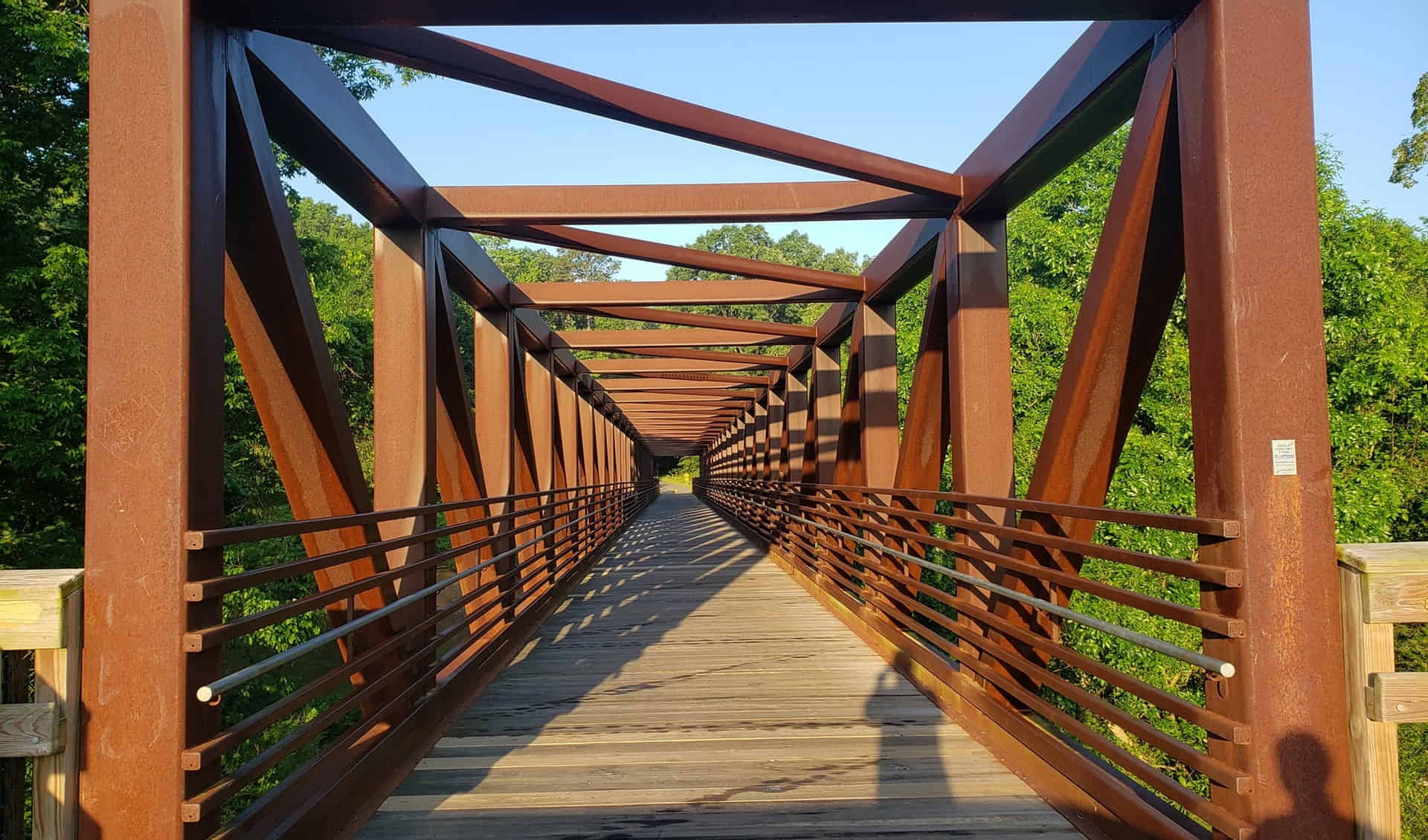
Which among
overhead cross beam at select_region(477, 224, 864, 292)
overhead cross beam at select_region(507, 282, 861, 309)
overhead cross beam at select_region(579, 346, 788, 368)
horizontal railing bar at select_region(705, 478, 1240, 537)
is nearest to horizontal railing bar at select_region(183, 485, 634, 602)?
horizontal railing bar at select_region(705, 478, 1240, 537)

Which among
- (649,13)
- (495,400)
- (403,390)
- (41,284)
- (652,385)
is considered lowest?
(403,390)

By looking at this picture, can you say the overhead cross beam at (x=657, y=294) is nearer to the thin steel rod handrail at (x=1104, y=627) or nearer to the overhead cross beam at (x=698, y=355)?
the overhead cross beam at (x=698, y=355)

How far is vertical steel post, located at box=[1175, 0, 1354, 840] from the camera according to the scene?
8.43 ft

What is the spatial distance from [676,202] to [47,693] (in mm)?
4544

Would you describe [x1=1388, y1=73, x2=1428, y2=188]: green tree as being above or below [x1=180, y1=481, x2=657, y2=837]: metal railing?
above

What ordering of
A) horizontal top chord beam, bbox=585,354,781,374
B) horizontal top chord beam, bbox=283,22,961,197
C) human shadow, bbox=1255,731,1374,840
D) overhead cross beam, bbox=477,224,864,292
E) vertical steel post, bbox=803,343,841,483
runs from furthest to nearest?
horizontal top chord beam, bbox=585,354,781,374 → vertical steel post, bbox=803,343,841,483 → overhead cross beam, bbox=477,224,864,292 → horizontal top chord beam, bbox=283,22,961,197 → human shadow, bbox=1255,731,1374,840

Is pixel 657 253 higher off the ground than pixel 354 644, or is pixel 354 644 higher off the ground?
pixel 657 253

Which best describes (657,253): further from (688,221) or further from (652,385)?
(652,385)

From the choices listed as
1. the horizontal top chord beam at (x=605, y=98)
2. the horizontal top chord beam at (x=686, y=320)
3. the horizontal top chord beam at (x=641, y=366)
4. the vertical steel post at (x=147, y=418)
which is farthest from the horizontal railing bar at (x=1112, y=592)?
the horizontal top chord beam at (x=641, y=366)

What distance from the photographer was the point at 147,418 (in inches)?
105

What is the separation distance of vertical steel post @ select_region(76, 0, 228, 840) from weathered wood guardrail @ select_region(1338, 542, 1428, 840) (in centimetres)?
287

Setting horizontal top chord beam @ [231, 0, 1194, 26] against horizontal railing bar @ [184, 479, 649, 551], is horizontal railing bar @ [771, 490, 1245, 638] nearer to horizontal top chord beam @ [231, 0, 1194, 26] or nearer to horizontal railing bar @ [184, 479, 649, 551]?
horizontal top chord beam @ [231, 0, 1194, 26]

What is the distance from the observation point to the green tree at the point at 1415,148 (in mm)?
22875

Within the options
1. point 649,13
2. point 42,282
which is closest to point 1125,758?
point 649,13
